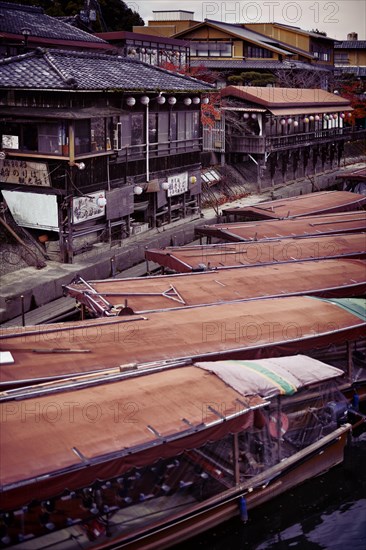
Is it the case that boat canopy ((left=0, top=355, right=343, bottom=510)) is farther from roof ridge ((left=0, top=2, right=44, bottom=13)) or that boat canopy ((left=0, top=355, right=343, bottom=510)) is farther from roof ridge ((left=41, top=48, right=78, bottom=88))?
roof ridge ((left=0, top=2, right=44, bottom=13))

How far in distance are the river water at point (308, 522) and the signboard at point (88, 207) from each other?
14.6m

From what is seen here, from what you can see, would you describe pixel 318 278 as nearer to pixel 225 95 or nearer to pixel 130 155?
pixel 130 155

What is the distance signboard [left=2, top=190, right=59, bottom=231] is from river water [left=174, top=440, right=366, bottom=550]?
14.9 metres

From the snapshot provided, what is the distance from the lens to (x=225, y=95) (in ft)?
140

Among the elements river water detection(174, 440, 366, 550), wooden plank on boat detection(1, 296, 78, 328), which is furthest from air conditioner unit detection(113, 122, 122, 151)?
river water detection(174, 440, 366, 550)

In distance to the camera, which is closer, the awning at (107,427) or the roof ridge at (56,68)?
the awning at (107,427)

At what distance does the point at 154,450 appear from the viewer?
10.8 meters

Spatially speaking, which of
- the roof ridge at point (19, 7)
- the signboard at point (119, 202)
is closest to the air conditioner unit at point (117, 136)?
the signboard at point (119, 202)

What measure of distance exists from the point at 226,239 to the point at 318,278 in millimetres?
6374

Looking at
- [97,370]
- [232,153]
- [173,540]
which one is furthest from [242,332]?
[232,153]

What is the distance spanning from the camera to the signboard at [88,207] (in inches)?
1025

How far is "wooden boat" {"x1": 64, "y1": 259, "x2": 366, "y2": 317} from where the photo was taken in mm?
17578

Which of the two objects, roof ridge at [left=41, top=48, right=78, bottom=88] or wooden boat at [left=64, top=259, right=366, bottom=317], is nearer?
wooden boat at [left=64, top=259, right=366, bottom=317]

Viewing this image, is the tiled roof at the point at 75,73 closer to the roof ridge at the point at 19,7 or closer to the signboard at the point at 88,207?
the signboard at the point at 88,207
